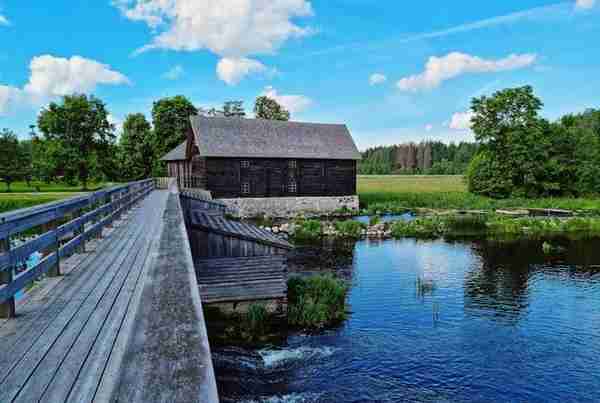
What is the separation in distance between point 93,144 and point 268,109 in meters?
28.3

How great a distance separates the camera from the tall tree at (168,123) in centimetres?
5438

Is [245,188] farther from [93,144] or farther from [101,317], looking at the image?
[101,317]

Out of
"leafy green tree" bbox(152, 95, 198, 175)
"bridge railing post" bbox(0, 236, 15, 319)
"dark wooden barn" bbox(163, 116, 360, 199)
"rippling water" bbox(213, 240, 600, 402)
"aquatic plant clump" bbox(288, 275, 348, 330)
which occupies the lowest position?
"rippling water" bbox(213, 240, 600, 402)

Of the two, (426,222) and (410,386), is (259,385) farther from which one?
(426,222)

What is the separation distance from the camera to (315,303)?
42.8 feet

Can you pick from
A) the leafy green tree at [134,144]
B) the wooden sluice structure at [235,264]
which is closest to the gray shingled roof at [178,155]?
the leafy green tree at [134,144]

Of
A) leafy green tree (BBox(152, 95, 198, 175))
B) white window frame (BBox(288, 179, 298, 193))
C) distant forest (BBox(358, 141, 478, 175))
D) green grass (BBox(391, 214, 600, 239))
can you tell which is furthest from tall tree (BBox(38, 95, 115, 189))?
distant forest (BBox(358, 141, 478, 175))

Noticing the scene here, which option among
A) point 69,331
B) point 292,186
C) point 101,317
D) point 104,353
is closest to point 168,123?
point 292,186

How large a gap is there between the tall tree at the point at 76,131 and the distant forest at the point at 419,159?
3581 inches

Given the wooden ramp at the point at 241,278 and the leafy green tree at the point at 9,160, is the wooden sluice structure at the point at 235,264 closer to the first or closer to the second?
the wooden ramp at the point at 241,278

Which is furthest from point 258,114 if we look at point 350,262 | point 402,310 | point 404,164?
point 404,164

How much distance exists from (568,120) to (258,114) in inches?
1723

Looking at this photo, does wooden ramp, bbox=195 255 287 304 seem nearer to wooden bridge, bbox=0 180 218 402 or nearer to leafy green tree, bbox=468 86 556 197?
wooden bridge, bbox=0 180 218 402

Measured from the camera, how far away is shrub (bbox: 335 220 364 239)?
28.0 metres
